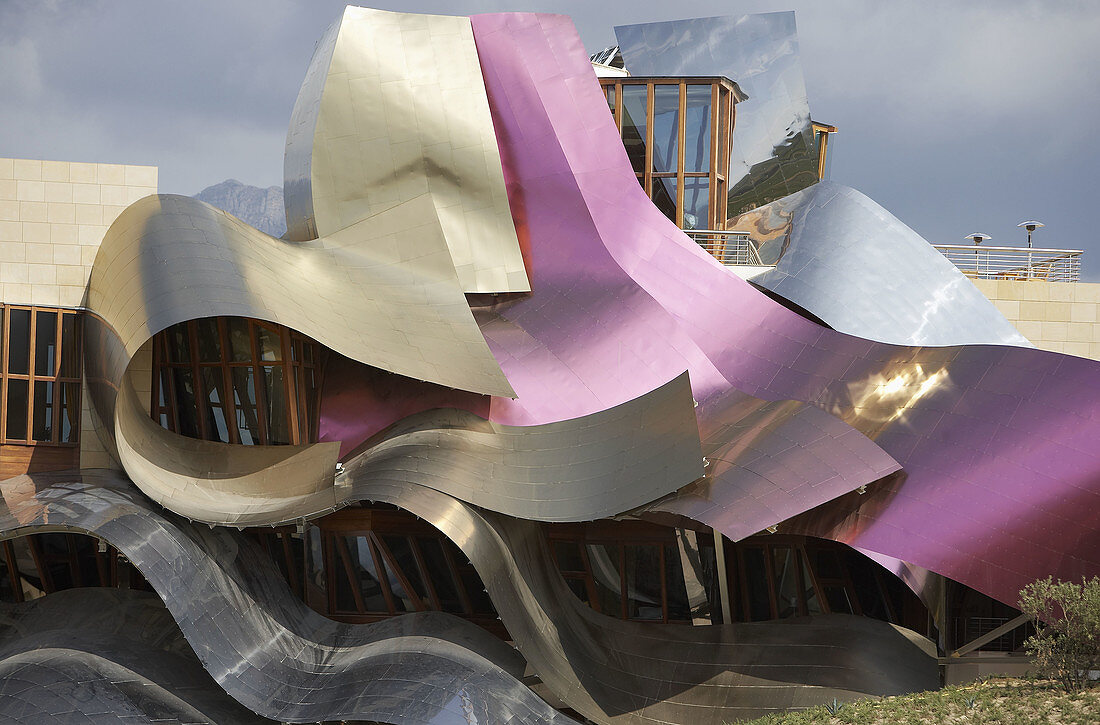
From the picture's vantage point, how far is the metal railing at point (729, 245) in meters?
24.1

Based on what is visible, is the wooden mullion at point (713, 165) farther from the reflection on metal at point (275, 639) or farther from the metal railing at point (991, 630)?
the reflection on metal at point (275, 639)

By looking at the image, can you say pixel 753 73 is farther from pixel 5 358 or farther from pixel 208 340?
pixel 5 358

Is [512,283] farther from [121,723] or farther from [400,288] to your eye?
[121,723]

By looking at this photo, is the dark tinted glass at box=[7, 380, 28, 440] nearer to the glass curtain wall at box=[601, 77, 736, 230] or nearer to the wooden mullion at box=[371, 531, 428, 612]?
the wooden mullion at box=[371, 531, 428, 612]

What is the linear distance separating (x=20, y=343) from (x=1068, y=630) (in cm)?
1517

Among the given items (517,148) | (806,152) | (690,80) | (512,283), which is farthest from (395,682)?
(806,152)

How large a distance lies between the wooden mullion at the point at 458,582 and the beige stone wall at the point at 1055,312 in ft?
42.2

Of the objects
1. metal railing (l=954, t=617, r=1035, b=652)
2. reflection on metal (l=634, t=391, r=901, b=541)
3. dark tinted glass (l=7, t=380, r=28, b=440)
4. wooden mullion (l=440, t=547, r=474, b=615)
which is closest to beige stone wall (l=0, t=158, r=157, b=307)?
dark tinted glass (l=7, t=380, r=28, b=440)

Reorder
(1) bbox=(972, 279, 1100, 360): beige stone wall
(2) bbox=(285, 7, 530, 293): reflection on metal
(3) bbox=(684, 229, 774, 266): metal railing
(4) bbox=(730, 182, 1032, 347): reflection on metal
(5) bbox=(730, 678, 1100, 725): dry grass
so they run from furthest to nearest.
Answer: (3) bbox=(684, 229, 774, 266): metal railing → (1) bbox=(972, 279, 1100, 360): beige stone wall → (2) bbox=(285, 7, 530, 293): reflection on metal → (4) bbox=(730, 182, 1032, 347): reflection on metal → (5) bbox=(730, 678, 1100, 725): dry grass

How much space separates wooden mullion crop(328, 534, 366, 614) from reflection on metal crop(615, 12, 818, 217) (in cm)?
1443

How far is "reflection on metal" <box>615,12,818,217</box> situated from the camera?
90.3 ft

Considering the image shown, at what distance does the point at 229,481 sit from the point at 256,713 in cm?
370

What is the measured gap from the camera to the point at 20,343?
1734 cm

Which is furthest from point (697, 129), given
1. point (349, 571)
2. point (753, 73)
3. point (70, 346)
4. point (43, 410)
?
point (43, 410)
